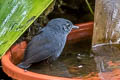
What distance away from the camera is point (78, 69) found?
2.88m

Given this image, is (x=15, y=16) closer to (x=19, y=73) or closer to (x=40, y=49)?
(x=40, y=49)

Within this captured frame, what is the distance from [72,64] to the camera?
119 inches

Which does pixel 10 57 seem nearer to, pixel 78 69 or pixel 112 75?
pixel 78 69

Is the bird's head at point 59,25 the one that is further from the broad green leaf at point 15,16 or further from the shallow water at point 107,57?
the shallow water at point 107,57

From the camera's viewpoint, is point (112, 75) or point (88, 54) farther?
point (88, 54)

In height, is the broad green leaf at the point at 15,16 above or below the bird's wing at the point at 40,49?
above

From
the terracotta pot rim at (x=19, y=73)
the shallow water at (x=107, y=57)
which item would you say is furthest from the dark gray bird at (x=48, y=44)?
the shallow water at (x=107, y=57)

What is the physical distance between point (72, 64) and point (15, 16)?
2.11ft

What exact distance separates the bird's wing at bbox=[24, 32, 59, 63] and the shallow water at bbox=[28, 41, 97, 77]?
0.09 metres

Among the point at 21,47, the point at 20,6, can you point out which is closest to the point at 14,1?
the point at 20,6

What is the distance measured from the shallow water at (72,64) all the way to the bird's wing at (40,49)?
94 millimetres

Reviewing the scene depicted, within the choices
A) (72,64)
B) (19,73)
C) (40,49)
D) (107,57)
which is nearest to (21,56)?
(40,49)

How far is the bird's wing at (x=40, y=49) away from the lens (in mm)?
2873

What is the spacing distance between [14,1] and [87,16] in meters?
1.53
